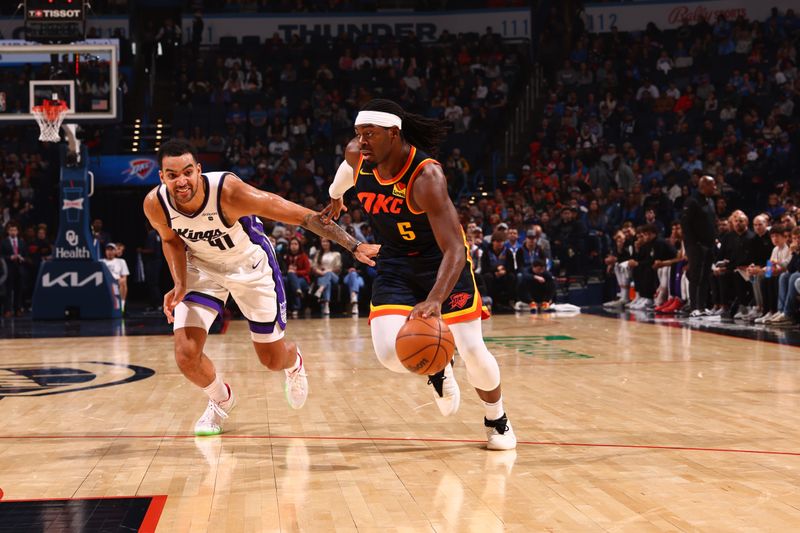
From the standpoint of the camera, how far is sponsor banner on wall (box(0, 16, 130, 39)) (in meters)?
24.3

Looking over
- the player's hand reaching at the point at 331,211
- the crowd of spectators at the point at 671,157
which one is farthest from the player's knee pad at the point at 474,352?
the crowd of spectators at the point at 671,157

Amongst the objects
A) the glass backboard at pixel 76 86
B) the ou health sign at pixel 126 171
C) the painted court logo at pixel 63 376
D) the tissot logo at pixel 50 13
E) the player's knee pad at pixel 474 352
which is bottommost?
the painted court logo at pixel 63 376

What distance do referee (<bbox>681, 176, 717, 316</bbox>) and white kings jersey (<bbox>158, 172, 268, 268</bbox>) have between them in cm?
888

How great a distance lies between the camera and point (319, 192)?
66.1 ft

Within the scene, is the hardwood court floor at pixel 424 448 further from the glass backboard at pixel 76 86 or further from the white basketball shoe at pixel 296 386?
the glass backboard at pixel 76 86

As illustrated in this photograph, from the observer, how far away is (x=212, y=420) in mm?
5727

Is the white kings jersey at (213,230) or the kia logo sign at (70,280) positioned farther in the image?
the kia logo sign at (70,280)

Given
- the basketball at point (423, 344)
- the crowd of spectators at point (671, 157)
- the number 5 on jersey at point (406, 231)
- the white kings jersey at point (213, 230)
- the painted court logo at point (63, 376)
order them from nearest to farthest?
the basketball at point (423, 344) → the number 5 on jersey at point (406, 231) → the white kings jersey at point (213, 230) → the painted court logo at point (63, 376) → the crowd of spectators at point (671, 157)

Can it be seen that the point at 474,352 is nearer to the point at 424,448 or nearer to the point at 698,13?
the point at 424,448

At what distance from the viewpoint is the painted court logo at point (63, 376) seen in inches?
300

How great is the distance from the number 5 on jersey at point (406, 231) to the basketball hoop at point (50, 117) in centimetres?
1022

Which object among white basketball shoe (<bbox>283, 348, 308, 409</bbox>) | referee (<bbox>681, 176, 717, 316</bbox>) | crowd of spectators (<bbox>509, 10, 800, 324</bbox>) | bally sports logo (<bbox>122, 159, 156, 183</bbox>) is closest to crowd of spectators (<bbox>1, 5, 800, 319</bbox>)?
crowd of spectators (<bbox>509, 10, 800, 324</bbox>)

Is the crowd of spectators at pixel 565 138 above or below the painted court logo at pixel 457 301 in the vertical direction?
above

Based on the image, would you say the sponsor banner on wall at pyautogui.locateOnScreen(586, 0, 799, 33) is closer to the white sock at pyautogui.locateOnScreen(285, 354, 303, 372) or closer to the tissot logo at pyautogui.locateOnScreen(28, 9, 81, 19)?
the tissot logo at pyautogui.locateOnScreen(28, 9, 81, 19)
